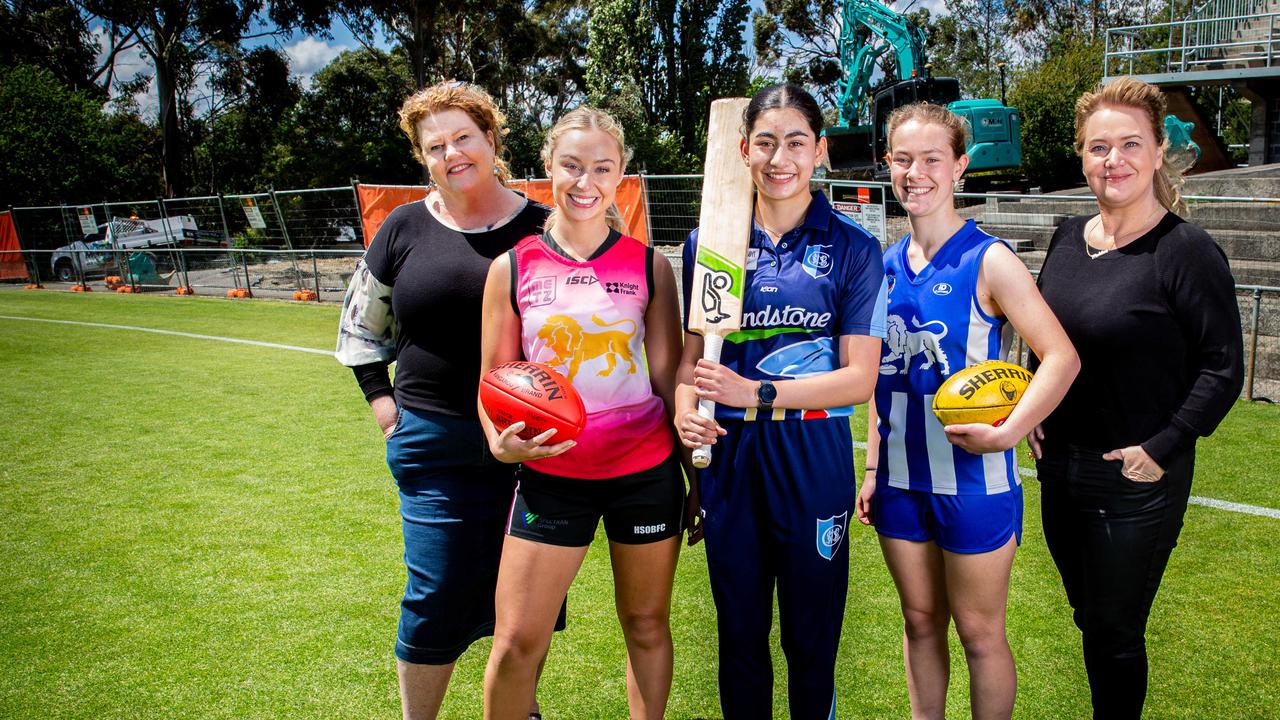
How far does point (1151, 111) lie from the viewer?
8.75 ft

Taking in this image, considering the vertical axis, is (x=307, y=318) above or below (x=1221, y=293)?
below

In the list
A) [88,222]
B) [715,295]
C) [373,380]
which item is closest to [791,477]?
[715,295]

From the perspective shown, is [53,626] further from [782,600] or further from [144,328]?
[144,328]

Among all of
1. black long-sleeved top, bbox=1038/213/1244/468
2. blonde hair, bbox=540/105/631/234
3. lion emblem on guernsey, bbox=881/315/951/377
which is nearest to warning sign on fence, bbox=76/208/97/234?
blonde hair, bbox=540/105/631/234

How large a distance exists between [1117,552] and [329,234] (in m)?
20.8

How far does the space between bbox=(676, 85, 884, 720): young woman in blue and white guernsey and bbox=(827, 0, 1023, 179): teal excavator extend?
17211 mm

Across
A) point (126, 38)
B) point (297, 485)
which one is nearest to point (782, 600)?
point (297, 485)

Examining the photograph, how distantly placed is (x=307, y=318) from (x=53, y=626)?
1142cm

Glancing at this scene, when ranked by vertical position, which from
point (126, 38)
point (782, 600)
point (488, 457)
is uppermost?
point (126, 38)

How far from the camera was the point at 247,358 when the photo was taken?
456 inches

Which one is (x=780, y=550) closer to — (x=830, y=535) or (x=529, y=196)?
(x=830, y=535)

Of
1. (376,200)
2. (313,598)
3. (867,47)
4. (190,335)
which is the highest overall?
(867,47)

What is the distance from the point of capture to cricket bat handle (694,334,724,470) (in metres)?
2.43

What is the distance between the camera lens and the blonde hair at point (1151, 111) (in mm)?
2670
